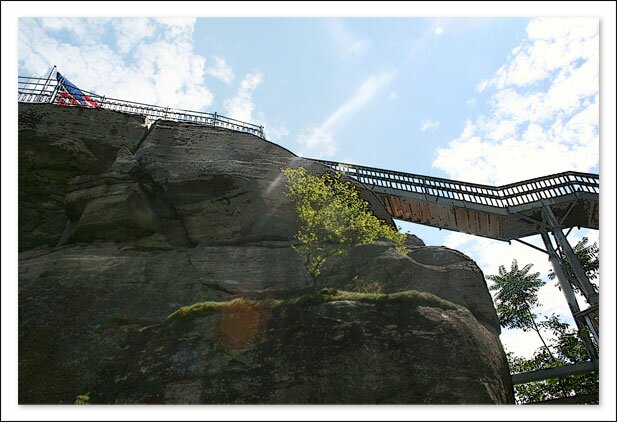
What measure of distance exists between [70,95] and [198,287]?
1663 cm

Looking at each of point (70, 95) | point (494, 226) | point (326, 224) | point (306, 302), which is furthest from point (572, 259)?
point (70, 95)

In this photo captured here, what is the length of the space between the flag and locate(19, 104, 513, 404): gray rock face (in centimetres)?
451

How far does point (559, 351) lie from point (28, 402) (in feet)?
90.8

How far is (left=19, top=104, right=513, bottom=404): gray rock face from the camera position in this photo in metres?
11.4

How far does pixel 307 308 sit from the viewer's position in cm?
1293

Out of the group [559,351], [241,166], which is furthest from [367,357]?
[559,351]

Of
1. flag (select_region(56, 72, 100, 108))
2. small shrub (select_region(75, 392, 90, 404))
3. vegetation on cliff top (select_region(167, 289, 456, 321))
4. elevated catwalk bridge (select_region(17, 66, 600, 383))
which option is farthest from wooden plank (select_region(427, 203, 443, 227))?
flag (select_region(56, 72, 100, 108))

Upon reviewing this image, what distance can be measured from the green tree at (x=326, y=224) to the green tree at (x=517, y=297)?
2078cm

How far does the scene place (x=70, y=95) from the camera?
25.3 meters

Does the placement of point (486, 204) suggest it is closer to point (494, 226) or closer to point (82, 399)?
point (494, 226)

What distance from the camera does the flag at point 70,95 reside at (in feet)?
81.2

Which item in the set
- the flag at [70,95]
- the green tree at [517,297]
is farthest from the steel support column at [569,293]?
the flag at [70,95]

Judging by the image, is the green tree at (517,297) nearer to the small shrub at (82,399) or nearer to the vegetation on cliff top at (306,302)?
the vegetation on cliff top at (306,302)

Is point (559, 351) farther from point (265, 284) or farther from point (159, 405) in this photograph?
point (159, 405)
